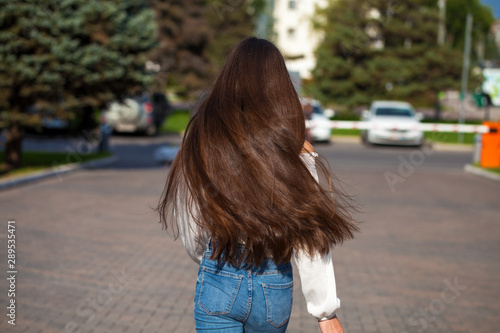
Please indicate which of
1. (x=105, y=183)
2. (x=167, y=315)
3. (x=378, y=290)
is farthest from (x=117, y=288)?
(x=105, y=183)

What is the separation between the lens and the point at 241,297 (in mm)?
2234

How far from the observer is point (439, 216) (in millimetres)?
10180

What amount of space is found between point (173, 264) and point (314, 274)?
4535 mm

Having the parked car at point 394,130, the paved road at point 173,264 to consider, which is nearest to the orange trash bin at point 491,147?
the paved road at point 173,264

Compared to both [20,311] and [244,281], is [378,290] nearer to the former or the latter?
[20,311]

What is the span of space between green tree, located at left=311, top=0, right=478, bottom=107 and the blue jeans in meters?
37.5

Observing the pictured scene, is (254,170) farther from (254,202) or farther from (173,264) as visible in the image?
(173,264)

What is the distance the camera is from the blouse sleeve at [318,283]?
2322 millimetres

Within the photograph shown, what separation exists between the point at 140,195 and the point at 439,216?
5.19m

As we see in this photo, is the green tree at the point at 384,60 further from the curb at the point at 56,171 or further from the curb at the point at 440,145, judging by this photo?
the curb at the point at 56,171

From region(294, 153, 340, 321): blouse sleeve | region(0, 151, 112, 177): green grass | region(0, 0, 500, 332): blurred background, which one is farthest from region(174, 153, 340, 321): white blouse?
region(0, 151, 112, 177): green grass

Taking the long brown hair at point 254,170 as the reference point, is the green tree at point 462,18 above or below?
above

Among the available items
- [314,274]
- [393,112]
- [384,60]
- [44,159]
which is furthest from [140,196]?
[384,60]

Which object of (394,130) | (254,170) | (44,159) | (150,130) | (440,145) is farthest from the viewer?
(440,145)
